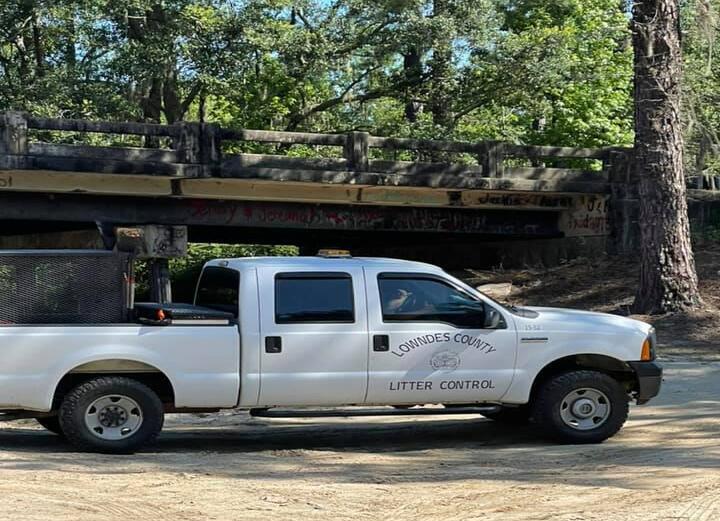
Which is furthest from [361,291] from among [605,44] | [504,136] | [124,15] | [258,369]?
[605,44]

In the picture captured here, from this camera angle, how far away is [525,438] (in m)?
10.3

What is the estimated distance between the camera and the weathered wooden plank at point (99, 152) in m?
21.0

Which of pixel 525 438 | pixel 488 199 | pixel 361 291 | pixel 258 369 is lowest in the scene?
pixel 525 438

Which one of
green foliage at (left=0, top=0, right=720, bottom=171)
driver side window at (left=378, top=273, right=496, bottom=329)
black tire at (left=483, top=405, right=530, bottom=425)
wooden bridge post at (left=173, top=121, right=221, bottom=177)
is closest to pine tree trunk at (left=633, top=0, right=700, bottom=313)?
green foliage at (left=0, top=0, right=720, bottom=171)

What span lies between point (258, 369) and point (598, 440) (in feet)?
10.3

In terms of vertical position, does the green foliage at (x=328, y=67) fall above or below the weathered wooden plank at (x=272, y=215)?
above

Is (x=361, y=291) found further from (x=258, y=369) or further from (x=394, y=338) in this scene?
(x=258, y=369)

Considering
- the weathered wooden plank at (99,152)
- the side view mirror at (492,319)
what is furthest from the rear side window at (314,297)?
the weathered wooden plank at (99,152)

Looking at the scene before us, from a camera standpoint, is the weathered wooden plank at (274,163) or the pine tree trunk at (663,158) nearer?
the pine tree trunk at (663,158)

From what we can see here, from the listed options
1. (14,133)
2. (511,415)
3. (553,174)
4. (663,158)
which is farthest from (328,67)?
(511,415)

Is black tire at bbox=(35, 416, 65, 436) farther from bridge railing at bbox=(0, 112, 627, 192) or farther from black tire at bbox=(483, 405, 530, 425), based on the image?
bridge railing at bbox=(0, 112, 627, 192)

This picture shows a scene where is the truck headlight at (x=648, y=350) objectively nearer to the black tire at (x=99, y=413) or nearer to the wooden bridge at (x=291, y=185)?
the black tire at (x=99, y=413)

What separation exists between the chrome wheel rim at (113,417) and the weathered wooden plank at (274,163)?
13.2 m

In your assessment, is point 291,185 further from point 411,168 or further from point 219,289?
point 219,289
